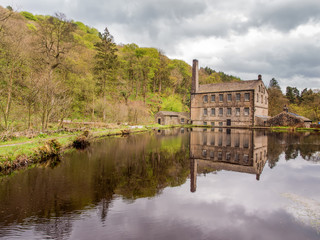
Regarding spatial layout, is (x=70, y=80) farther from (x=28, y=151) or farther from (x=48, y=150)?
(x=28, y=151)

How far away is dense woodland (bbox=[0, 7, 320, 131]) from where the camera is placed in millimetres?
14922

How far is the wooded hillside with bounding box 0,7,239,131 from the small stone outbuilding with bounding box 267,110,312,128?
2366 cm

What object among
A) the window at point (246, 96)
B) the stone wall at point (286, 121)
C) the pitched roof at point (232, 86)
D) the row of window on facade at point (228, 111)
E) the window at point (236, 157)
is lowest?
the window at point (236, 157)

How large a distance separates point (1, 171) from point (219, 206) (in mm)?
8731

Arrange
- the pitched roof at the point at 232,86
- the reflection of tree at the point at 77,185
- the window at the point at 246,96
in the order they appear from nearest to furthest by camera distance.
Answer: the reflection of tree at the point at 77,185
the window at the point at 246,96
the pitched roof at the point at 232,86

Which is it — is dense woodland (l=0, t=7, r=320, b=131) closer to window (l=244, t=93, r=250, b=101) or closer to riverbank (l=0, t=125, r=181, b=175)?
riverbank (l=0, t=125, r=181, b=175)

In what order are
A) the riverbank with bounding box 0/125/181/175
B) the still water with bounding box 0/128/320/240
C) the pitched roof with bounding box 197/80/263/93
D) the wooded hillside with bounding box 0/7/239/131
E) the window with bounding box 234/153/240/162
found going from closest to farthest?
Answer: the still water with bounding box 0/128/320/240 → the riverbank with bounding box 0/125/181/175 → the window with bounding box 234/153/240/162 → the wooded hillside with bounding box 0/7/239/131 → the pitched roof with bounding box 197/80/263/93

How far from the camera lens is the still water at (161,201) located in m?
4.09

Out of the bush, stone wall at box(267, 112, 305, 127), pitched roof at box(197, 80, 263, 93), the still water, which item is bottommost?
the still water

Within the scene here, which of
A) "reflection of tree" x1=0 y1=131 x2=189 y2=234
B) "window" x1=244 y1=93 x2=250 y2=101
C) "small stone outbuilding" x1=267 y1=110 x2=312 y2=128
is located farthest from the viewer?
"window" x1=244 y1=93 x2=250 y2=101

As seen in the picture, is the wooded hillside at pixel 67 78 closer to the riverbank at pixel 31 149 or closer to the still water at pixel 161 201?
the riverbank at pixel 31 149

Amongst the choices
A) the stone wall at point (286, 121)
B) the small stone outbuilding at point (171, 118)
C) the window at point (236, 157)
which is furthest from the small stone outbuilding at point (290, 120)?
the window at point (236, 157)

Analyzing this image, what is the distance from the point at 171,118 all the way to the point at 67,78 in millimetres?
25089

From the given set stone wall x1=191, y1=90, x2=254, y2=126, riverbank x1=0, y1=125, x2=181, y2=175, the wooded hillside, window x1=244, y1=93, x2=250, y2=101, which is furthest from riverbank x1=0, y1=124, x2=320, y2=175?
window x1=244, y1=93, x2=250, y2=101
